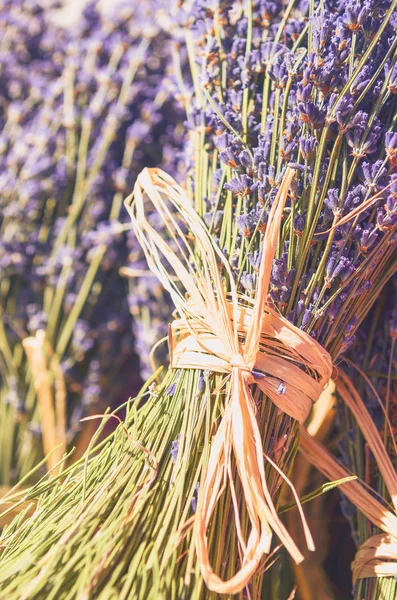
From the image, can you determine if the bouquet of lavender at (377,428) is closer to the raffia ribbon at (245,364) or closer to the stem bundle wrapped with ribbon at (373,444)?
the stem bundle wrapped with ribbon at (373,444)

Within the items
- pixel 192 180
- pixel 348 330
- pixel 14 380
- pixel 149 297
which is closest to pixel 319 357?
pixel 348 330

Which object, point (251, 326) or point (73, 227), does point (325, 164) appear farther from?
point (73, 227)

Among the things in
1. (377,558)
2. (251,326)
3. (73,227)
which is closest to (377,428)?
(377,558)

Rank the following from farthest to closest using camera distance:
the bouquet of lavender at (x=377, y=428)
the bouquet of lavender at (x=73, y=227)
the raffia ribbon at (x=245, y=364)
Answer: the bouquet of lavender at (x=73, y=227) < the bouquet of lavender at (x=377, y=428) < the raffia ribbon at (x=245, y=364)

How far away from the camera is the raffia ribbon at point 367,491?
2.20ft

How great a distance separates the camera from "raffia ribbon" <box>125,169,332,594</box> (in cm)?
58

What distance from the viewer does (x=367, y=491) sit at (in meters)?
0.73

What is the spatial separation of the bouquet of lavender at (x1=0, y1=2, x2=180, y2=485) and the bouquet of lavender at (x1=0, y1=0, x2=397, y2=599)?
13.4 inches

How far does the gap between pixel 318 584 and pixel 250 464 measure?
34 centimetres

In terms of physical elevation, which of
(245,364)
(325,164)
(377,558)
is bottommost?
(377,558)

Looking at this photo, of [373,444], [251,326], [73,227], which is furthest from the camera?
[73,227]

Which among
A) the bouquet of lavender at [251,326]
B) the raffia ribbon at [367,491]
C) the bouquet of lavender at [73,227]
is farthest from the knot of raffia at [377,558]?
the bouquet of lavender at [73,227]

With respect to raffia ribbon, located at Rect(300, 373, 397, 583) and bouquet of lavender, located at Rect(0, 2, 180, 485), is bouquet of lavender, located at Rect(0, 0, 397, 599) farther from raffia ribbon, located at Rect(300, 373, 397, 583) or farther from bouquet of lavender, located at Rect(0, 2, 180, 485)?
bouquet of lavender, located at Rect(0, 2, 180, 485)

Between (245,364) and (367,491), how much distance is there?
25 cm
